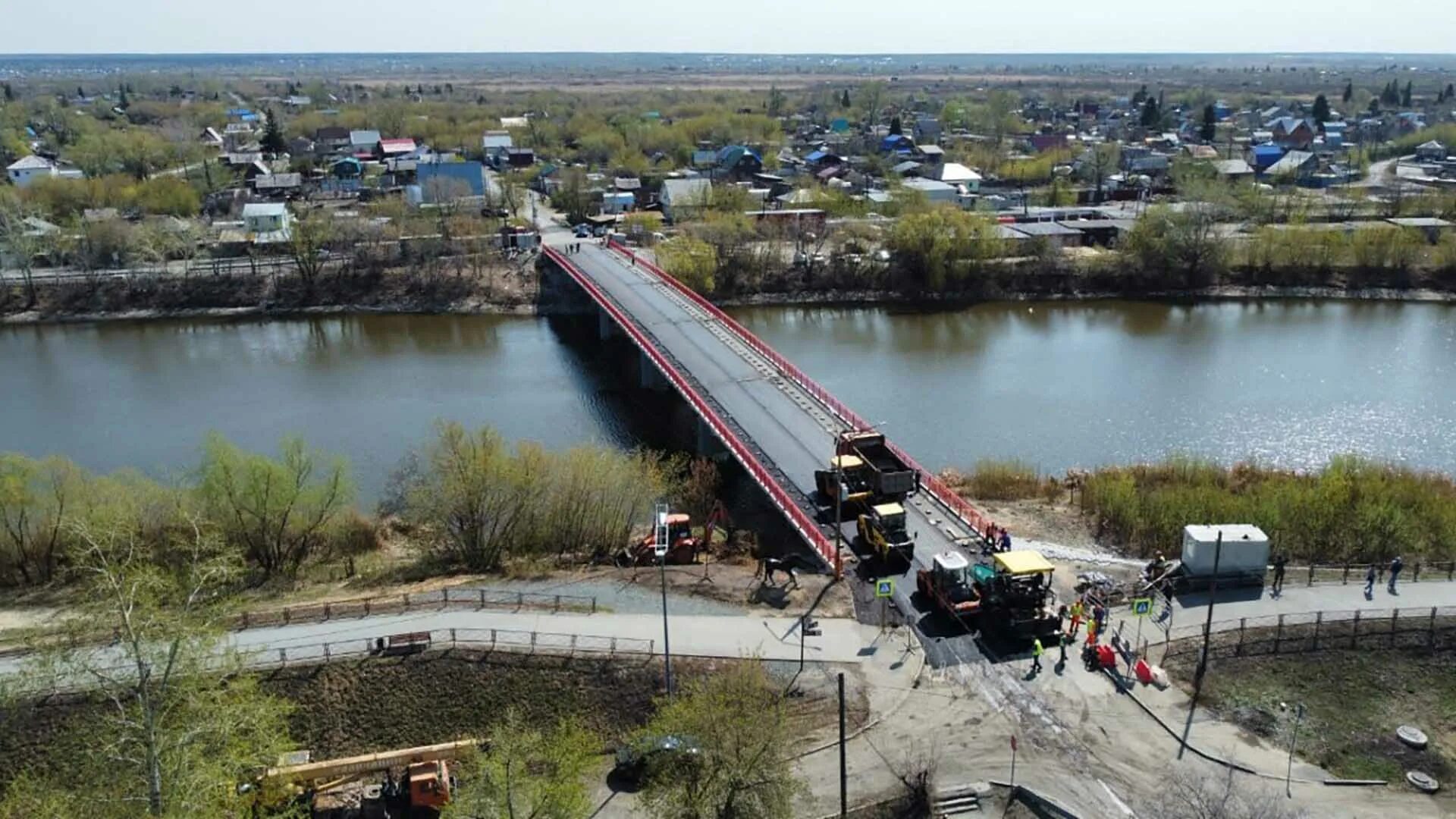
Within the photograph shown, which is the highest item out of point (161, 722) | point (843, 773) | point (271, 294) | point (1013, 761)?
point (161, 722)

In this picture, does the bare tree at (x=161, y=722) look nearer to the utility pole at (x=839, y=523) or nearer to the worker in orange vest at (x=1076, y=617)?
the utility pole at (x=839, y=523)

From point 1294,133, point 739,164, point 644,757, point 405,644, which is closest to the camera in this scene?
point 644,757

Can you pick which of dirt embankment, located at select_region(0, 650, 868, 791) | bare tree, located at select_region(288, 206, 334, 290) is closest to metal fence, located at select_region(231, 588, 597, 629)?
dirt embankment, located at select_region(0, 650, 868, 791)

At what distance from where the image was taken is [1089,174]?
271 feet

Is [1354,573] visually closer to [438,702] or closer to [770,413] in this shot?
[770,413]

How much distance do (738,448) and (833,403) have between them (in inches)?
191

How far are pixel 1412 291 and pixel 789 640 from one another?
171 ft

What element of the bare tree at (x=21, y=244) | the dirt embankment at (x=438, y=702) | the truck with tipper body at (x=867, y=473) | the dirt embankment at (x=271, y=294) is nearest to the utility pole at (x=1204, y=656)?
the dirt embankment at (x=438, y=702)

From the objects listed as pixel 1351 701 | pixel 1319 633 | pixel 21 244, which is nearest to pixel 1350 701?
pixel 1351 701

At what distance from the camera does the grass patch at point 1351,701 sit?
52.2 feet

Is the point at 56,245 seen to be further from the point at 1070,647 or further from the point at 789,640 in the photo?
the point at 1070,647

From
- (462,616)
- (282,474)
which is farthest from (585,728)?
(282,474)

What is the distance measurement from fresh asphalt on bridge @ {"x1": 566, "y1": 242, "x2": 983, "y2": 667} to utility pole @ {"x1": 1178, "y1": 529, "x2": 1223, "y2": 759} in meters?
3.64

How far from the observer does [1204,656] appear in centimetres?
1808
